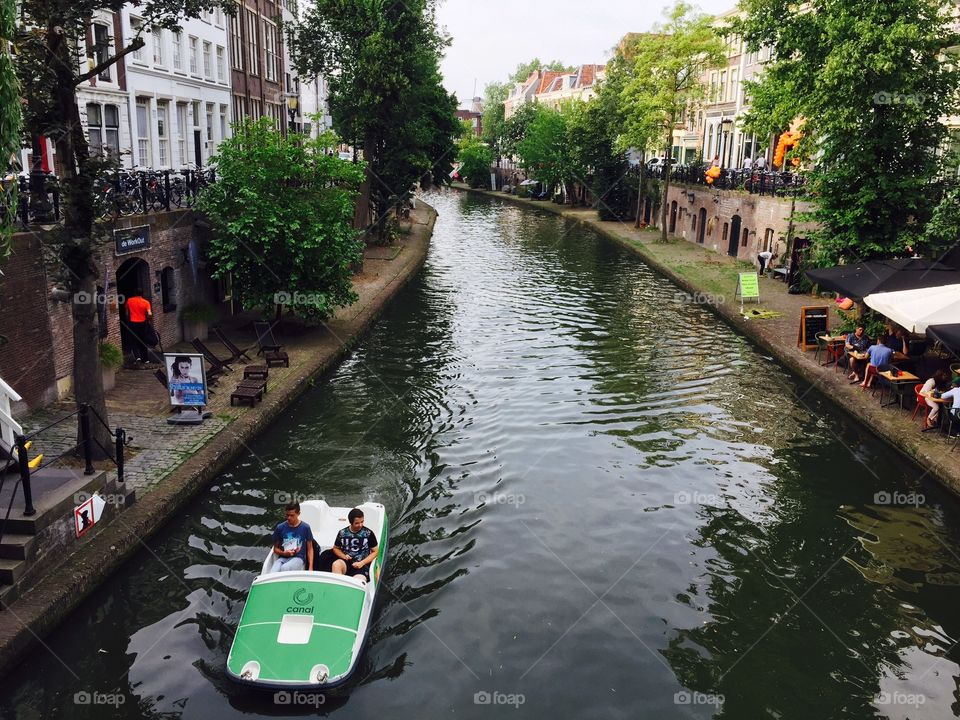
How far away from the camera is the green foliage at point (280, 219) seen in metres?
21.2

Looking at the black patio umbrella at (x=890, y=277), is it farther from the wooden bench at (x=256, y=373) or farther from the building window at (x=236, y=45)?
the building window at (x=236, y=45)

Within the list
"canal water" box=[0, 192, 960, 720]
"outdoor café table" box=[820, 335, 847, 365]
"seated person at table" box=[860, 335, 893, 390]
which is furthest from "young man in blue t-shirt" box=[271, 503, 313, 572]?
"outdoor café table" box=[820, 335, 847, 365]

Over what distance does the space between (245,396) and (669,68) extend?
3621cm

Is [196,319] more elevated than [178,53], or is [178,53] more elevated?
[178,53]

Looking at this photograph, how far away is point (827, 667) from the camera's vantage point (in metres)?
9.79

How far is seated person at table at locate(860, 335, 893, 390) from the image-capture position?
710 inches

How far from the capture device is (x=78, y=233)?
12445mm

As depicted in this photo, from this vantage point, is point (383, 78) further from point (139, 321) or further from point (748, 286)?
point (139, 321)

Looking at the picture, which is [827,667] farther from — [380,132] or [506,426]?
[380,132]

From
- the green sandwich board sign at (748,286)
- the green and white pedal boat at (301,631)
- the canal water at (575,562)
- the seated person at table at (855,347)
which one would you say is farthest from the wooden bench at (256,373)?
the green sandwich board sign at (748,286)

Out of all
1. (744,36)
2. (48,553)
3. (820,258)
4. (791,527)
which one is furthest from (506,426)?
(744,36)

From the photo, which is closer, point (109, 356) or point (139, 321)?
point (109, 356)

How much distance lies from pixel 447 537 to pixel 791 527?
18.0ft

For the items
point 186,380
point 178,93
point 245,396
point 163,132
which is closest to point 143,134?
point 163,132
